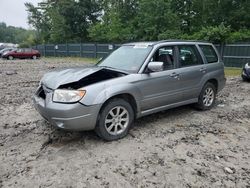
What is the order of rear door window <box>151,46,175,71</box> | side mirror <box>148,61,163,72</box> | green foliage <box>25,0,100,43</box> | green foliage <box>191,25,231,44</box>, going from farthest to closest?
green foliage <box>25,0,100,43</box> → green foliage <box>191,25,231,44</box> → rear door window <box>151,46,175,71</box> → side mirror <box>148,61,163,72</box>

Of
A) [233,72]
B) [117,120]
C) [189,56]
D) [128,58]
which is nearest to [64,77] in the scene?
[117,120]

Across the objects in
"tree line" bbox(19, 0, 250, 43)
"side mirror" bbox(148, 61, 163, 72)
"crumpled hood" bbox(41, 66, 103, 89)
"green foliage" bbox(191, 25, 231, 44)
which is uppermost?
"tree line" bbox(19, 0, 250, 43)

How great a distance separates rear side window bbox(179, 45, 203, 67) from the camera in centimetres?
538

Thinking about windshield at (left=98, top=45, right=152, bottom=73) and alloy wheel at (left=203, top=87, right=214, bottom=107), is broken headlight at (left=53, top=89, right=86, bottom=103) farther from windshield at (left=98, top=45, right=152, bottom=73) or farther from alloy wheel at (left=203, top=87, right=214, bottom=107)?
alloy wheel at (left=203, top=87, right=214, bottom=107)

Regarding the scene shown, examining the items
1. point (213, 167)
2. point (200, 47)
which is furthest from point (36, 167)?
point (200, 47)

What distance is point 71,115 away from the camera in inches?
149

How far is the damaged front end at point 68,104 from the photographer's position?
381cm

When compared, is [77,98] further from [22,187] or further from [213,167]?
[213,167]

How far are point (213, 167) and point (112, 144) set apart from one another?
1.57m

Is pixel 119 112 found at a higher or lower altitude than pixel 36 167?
higher

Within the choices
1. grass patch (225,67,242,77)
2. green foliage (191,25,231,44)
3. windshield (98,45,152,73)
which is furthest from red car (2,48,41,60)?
windshield (98,45,152,73)

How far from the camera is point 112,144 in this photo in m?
4.16

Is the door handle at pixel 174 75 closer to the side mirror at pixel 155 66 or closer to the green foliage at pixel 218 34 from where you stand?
the side mirror at pixel 155 66

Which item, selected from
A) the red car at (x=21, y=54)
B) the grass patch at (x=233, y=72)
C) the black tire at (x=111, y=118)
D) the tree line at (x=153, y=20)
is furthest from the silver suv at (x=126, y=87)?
the red car at (x=21, y=54)
